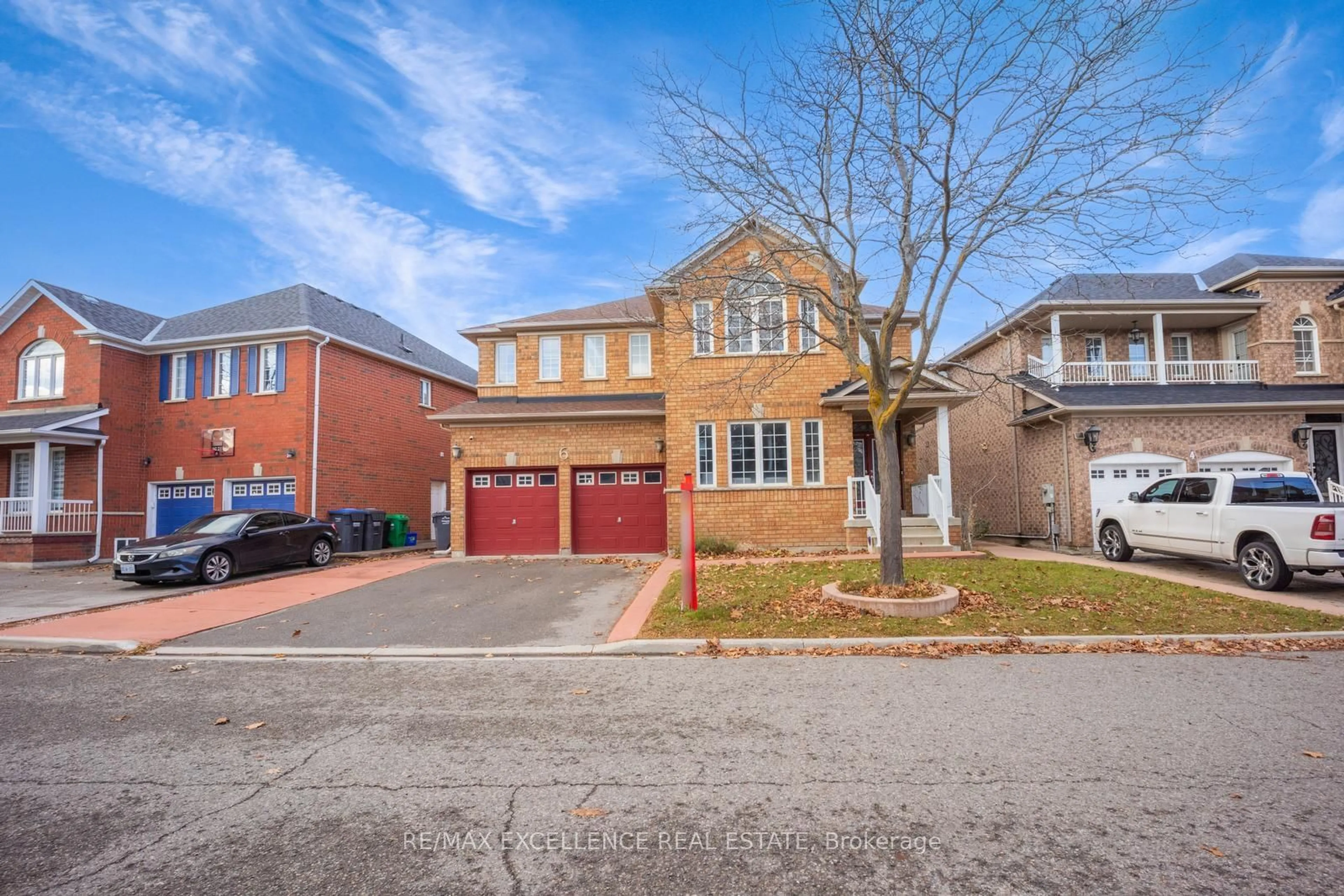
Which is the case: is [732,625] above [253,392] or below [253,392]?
below

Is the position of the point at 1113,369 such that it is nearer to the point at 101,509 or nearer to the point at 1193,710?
the point at 1193,710

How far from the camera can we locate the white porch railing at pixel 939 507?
15.0 meters

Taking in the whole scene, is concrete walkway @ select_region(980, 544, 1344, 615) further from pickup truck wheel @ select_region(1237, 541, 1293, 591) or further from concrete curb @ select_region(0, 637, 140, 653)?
concrete curb @ select_region(0, 637, 140, 653)

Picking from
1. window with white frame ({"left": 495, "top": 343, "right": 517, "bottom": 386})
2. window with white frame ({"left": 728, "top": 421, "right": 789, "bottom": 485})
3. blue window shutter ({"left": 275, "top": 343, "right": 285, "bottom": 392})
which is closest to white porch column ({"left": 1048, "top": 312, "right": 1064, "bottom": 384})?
window with white frame ({"left": 728, "top": 421, "right": 789, "bottom": 485})

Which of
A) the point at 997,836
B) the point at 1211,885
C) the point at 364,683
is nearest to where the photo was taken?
the point at 1211,885

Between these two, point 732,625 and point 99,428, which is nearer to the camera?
point 732,625

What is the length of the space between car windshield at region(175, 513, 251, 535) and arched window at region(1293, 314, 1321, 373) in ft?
86.0

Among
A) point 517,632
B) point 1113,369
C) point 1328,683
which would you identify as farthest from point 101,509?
point 1113,369

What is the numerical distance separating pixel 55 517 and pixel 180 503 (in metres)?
2.84

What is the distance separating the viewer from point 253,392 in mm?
18875

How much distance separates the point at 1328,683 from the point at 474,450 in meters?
15.9

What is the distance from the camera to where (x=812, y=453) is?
15.6 metres

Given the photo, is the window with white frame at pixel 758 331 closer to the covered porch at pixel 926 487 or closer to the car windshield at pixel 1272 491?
the covered porch at pixel 926 487

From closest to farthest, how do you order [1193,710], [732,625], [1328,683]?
1. [1193,710]
2. [1328,683]
3. [732,625]
